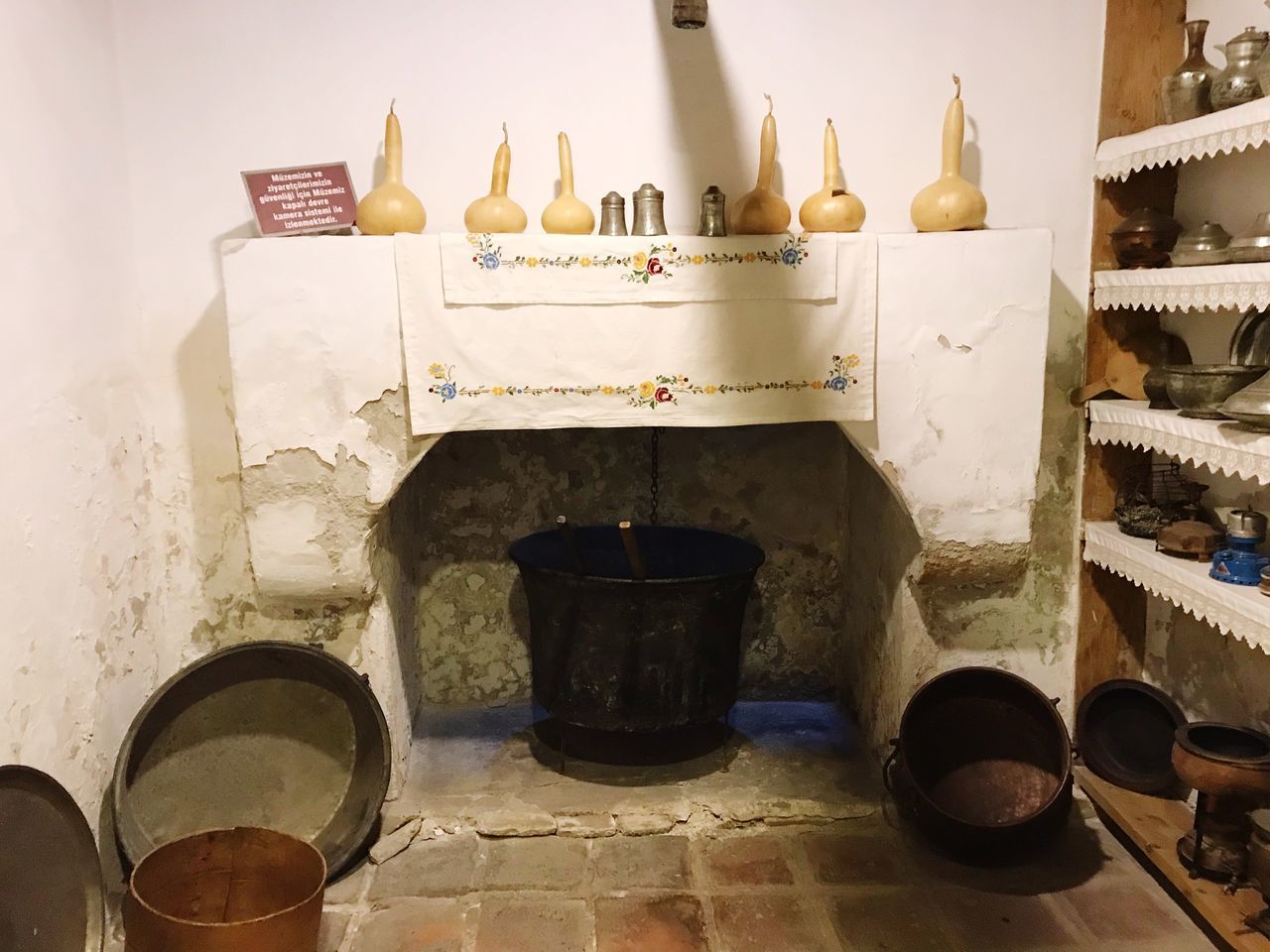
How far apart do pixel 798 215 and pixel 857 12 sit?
1.84ft

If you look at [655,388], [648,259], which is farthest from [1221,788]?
[648,259]

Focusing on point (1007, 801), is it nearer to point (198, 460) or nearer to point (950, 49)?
point (950, 49)

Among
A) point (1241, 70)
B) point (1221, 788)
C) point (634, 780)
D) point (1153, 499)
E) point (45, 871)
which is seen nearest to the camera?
point (45, 871)

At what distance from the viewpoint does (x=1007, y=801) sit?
2.66 meters

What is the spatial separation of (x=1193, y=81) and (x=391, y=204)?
203 cm

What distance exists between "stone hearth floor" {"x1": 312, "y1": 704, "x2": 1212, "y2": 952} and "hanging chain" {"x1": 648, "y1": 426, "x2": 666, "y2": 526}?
2.77 ft

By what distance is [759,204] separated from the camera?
246cm

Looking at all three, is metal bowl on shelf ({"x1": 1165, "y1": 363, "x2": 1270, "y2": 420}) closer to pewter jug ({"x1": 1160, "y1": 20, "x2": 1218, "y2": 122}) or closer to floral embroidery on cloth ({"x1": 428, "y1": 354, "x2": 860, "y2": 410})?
pewter jug ({"x1": 1160, "y1": 20, "x2": 1218, "y2": 122})

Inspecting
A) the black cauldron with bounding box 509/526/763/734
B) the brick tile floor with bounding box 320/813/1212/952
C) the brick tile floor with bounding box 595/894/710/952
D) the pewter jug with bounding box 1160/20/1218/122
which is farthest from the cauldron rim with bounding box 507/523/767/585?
the pewter jug with bounding box 1160/20/1218/122

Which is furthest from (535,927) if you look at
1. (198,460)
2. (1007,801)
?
(198,460)

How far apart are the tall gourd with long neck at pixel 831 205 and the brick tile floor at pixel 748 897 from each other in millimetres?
1658

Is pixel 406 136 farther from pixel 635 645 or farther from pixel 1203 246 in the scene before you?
pixel 1203 246

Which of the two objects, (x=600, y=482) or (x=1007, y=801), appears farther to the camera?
(x=600, y=482)

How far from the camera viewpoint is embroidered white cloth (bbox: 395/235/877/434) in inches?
94.7
